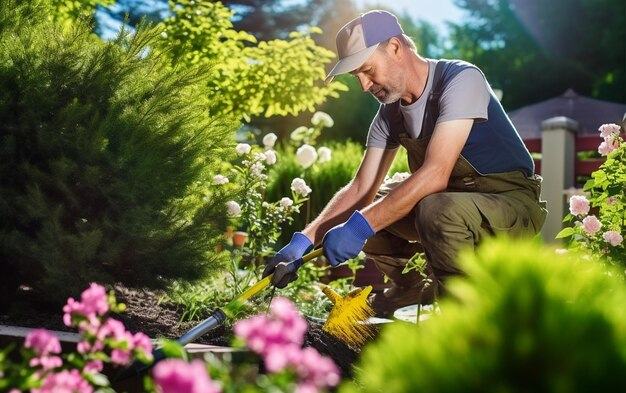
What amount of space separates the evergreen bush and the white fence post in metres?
5.53

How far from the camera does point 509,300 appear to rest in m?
1.05

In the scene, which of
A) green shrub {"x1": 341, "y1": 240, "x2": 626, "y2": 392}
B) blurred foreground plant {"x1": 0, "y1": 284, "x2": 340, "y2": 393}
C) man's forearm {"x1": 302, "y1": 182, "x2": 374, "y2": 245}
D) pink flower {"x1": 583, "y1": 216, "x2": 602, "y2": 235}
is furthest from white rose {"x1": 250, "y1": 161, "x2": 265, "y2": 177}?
green shrub {"x1": 341, "y1": 240, "x2": 626, "y2": 392}

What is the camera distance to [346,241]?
10.4 feet

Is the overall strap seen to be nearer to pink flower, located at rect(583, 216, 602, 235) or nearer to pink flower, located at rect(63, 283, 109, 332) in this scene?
pink flower, located at rect(583, 216, 602, 235)

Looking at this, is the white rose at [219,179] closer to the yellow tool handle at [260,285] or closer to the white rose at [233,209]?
the white rose at [233,209]

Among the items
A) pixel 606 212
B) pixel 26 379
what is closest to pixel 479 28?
pixel 606 212

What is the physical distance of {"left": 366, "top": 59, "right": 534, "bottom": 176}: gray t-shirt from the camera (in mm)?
3387

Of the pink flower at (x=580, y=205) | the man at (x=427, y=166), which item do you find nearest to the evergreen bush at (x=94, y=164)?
the man at (x=427, y=166)

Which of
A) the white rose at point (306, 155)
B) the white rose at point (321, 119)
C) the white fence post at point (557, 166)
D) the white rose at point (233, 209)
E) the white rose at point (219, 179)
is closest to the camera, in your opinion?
the white rose at point (233, 209)

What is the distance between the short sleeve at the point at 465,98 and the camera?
3348 millimetres

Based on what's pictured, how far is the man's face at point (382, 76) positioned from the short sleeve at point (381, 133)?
287mm

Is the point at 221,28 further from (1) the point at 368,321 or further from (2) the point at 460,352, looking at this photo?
(2) the point at 460,352

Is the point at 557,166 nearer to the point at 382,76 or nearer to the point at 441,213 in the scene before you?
the point at 382,76

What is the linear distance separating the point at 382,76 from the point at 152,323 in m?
1.41
